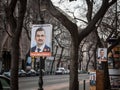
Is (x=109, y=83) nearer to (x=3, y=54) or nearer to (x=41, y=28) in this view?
(x=41, y=28)

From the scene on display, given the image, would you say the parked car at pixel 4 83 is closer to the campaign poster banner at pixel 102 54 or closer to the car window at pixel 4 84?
the car window at pixel 4 84

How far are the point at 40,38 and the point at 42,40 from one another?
193 millimetres

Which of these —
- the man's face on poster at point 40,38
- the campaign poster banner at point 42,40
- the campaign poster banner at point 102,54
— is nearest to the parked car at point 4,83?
the campaign poster banner at point 42,40

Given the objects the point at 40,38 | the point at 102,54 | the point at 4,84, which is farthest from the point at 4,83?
the point at 102,54

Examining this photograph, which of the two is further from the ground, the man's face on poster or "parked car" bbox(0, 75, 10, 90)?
the man's face on poster

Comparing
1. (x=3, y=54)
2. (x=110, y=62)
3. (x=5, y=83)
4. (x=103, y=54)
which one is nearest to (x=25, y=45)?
(x=3, y=54)

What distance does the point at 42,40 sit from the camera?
14.4 metres

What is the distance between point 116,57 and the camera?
34.2 meters

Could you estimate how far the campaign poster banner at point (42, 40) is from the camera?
14.3 metres

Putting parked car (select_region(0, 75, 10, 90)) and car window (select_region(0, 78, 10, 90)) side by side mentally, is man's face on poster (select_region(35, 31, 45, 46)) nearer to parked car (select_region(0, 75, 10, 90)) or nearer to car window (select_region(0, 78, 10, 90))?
parked car (select_region(0, 75, 10, 90))

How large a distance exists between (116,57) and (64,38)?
43.4 meters

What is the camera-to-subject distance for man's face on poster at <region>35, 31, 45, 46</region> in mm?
14430

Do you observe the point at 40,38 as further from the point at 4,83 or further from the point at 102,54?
the point at 102,54

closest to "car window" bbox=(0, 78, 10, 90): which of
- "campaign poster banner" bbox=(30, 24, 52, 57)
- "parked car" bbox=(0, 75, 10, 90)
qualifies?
"parked car" bbox=(0, 75, 10, 90)
